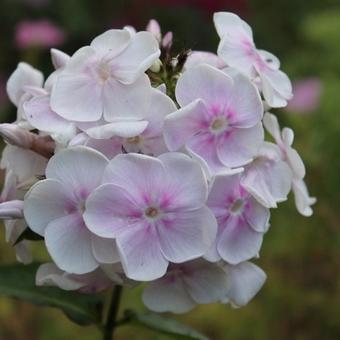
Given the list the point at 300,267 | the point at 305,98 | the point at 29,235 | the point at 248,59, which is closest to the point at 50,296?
the point at 29,235

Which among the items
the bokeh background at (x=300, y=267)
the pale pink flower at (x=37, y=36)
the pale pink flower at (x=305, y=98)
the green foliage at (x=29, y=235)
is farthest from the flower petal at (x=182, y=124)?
the pale pink flower at (x=37, y=36)

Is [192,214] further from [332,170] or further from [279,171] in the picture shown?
[332,170]

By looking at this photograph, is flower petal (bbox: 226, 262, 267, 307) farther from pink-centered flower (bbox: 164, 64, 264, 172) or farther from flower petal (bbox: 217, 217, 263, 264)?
pink-centered flower (bbox: 164, 64, 264, 172)

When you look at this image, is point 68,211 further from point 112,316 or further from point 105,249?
point 112,316

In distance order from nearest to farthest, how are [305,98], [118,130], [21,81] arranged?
1. [118,130]
2. [21,81]
3. [305,98]

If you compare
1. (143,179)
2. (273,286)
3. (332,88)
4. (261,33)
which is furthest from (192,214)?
(261,33)

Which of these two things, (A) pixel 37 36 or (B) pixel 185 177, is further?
(A) pixel 37 36
